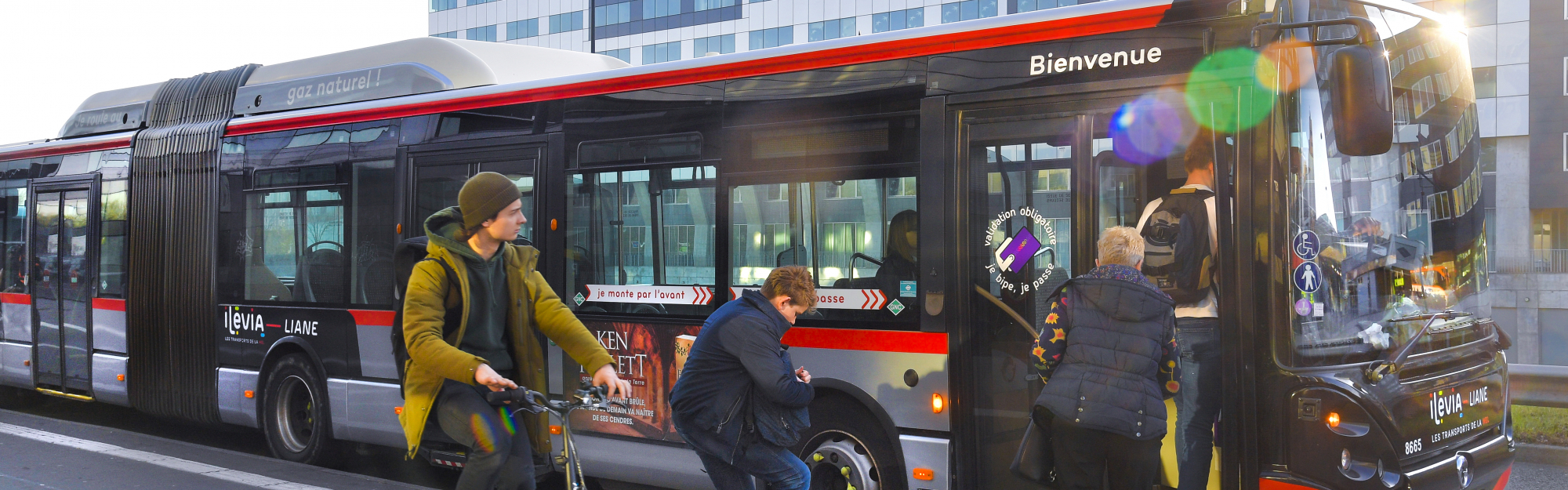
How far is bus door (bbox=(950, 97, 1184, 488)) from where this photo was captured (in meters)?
4.98

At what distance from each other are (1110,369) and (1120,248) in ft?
1.62

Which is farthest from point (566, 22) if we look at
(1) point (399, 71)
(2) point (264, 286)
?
(1) point (399, 71)

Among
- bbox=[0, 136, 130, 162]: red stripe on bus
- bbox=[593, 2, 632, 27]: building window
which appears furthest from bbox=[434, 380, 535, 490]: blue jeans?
bbox=[593, 2, 632, 27]: building window

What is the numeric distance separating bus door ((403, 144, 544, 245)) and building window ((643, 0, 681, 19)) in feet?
138

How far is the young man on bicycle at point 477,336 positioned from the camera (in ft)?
12.9

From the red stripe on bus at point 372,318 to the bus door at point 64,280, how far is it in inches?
158

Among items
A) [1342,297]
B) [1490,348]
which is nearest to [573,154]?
[1342,297]

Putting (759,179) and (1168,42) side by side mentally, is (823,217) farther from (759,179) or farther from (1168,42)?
(1168,42)

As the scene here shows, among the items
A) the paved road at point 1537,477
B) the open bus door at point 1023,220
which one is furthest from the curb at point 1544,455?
the open bus door at point 1023,220

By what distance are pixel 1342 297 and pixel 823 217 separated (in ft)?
7.95

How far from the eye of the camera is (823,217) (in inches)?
228

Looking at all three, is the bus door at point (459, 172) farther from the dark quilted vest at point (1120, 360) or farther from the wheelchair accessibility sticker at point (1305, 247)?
the wheelchair accessibility sticker at point (1305, 247)

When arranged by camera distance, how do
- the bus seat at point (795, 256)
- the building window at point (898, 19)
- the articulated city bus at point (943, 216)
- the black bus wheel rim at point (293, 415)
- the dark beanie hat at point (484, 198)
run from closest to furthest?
the dark beanie hat at point (484, 198) → the articulated city bus at point (943, 216) → the bus seat at point (795, 256) → the black bus wheel rim at point (293, 415) → the building window at point (898, 19)

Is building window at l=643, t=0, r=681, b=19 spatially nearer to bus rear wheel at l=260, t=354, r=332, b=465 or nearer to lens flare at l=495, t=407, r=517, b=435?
bus rear wheel at l=260, t=354, r=332, b=465
